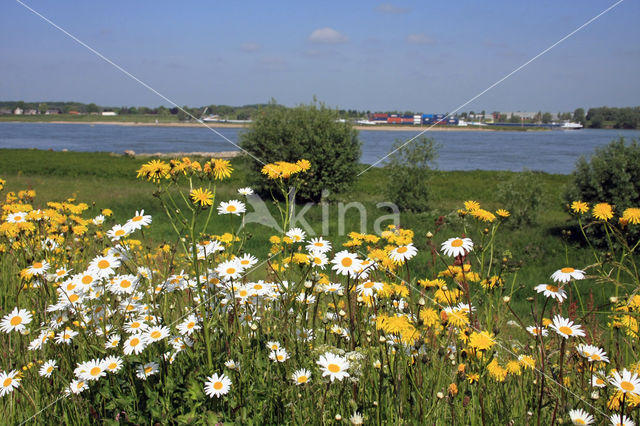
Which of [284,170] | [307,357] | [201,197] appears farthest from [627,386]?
[201,197]

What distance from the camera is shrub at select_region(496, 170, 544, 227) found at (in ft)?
41.3

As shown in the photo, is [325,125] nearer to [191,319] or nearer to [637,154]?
[637,154]

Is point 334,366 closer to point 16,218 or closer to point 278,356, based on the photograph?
point 278,356

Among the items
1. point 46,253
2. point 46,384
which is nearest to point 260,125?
point 46,253

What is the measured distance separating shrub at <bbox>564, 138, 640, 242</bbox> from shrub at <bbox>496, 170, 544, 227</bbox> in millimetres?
1702

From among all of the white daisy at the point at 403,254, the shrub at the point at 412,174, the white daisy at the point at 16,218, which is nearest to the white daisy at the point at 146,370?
the white daisy at the point at 403,254

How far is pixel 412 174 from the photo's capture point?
48.6 ft

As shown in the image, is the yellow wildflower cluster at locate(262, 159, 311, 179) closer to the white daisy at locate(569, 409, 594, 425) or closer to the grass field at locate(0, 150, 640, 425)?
the grass field at locate(0, 150, 640, 425)

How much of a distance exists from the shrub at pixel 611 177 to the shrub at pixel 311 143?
7.47m

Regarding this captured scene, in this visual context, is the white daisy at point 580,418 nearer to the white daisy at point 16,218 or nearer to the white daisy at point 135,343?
the white daisy at point 135,343

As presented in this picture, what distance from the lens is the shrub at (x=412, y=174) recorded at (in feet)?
48.3

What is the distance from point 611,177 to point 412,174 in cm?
585

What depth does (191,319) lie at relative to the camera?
95.5 inches

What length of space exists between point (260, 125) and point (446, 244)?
50.0 feet
